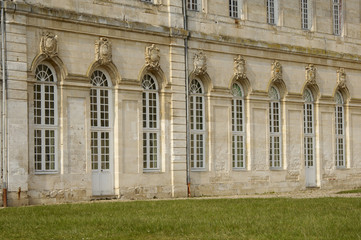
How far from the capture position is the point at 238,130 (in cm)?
3447

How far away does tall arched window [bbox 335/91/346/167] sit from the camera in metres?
39.3

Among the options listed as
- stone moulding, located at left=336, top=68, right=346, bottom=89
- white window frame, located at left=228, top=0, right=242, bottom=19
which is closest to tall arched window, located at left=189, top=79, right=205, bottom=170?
white window frame, located at left=228, top=0, right=242, bottom=19

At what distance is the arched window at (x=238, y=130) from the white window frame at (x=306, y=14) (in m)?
5.29

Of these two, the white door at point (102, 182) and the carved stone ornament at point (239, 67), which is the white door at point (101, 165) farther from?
the carved stone ornament at point (239, 67)

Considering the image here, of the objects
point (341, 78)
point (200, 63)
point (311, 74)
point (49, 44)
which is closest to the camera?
point (49, 44)

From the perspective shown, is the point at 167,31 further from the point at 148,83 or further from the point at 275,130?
the point at 275,130

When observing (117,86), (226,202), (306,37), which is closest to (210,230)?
(226,202)

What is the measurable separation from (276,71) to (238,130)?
3.14m

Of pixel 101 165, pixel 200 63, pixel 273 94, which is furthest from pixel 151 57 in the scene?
pixel 273 94

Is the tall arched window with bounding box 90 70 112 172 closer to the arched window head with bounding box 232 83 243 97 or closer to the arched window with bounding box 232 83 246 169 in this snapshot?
the arched window with bounding box 232 83 246 169

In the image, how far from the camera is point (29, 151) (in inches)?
1054

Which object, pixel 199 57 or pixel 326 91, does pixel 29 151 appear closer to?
pixel 199 57

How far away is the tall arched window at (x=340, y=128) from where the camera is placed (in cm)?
3931

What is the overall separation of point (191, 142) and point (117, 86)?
422 cm
